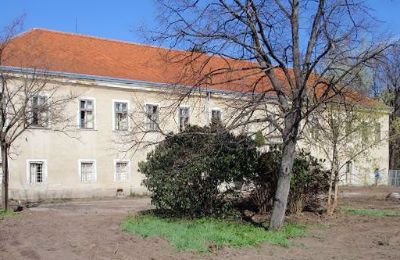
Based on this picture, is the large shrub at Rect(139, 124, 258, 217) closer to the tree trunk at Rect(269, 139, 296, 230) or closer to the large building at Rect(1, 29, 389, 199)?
the tree trunk at Rect(269, 139, 296, 230)

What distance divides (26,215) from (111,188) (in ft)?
44.3

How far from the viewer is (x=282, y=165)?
13492 millimetres

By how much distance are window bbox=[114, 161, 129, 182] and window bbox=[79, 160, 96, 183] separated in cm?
157

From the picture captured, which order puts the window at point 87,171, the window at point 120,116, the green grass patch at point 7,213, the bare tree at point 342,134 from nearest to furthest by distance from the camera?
the bare tree at point 342,134
the green grass patch at point 7,213
the window at point 87,171
the window at point 120,116

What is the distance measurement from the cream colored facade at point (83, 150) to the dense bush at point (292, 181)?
39.4 ft

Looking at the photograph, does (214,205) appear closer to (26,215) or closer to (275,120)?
(275,120)

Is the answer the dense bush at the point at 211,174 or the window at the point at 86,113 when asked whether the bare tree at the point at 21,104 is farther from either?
the dense bush at the point at 211,174

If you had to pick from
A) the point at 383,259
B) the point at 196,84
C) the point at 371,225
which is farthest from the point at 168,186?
the point at 383,259

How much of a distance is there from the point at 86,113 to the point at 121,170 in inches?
162

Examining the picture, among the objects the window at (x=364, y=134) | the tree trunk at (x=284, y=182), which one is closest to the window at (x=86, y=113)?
the window at (x=364, y=134)

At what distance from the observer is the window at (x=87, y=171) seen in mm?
31547

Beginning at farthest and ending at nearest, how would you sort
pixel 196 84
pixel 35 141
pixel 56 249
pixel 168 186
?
pixel 35 141 < pixel 168 186 < pixel 196 84 < pixel 56 249

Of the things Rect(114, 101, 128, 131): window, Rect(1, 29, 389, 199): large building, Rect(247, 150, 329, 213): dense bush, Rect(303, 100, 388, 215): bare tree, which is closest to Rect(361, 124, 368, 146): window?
Rect(303, 100, 388, 215): bare tree

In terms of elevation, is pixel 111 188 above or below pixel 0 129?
below
